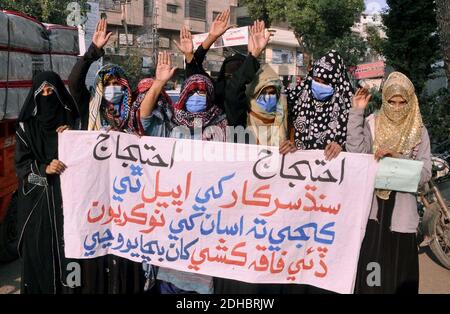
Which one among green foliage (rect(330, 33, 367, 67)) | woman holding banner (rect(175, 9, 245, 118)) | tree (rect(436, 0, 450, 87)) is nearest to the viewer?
woman holding banner (rect(175, 9, 245, 118))

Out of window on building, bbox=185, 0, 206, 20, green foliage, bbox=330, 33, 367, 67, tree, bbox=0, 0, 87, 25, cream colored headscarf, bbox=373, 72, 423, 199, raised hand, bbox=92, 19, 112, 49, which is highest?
window on building, bbox=185, 0, 206, 20

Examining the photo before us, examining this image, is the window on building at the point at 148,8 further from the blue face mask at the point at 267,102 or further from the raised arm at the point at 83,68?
the blue face mask at the point at 267,102

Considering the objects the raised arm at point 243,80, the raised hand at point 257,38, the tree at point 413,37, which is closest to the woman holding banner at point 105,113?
the raised arm at point 243,80

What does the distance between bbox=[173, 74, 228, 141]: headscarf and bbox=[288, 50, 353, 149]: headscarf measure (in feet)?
1.65

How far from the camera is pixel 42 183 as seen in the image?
2.86 metres

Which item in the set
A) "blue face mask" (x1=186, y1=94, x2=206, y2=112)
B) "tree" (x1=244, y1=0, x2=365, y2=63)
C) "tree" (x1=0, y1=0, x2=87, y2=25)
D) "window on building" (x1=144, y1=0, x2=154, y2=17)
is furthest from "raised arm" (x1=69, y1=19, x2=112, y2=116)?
"window on building" (x1=144, y1=0, x2=154, y2=17)

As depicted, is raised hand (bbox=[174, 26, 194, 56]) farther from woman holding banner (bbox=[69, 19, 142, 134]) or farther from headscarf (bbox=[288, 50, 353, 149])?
headscarf (bbox=[288, 50, 353, 149])

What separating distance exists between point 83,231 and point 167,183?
23.5 inches

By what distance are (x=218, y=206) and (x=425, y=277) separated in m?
2.27

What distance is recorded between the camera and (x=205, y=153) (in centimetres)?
270

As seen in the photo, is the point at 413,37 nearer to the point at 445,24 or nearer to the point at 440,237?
the point at 445,24

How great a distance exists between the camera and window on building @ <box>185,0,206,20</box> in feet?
110

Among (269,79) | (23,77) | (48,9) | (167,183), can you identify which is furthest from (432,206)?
(48,9)

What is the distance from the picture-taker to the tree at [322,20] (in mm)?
20250
